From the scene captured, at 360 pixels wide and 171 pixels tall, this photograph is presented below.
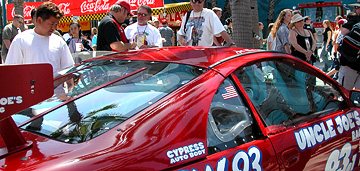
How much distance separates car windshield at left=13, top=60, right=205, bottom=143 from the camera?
1996mm

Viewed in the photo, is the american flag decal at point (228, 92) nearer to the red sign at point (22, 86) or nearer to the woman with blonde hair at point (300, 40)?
the red sign at point (22, 86)

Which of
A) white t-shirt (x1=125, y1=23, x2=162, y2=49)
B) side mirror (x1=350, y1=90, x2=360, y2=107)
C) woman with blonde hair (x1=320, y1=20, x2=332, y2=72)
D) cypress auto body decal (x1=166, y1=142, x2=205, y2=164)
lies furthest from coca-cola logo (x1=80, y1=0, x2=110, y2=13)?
cypress auto body decal (x1=166, y1=142, x2=205, y2=164)

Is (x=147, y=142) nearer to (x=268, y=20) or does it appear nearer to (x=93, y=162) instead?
(x=93, y=162)

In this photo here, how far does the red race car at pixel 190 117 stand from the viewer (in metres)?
1.75

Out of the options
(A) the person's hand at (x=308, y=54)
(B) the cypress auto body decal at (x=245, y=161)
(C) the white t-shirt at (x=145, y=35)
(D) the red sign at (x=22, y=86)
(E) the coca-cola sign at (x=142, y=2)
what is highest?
(E) the coca-cola sign at (x=142, y=2)

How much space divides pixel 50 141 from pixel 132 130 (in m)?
0.39

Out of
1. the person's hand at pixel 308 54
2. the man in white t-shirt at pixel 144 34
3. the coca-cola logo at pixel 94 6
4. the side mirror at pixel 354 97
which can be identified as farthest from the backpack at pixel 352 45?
the coca-cola logo at pixel 94 6

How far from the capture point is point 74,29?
822 centimetres

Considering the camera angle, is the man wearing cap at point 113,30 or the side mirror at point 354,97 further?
the man wearing cap at point 113,30

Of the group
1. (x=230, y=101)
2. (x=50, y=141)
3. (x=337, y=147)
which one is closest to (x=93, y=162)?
(x=50, y=141)

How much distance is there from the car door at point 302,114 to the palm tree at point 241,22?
354 cm

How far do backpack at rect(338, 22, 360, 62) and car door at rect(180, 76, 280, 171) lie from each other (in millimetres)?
3643

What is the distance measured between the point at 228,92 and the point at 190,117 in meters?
0.42

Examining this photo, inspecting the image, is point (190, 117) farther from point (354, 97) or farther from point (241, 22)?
point (241, 22)
